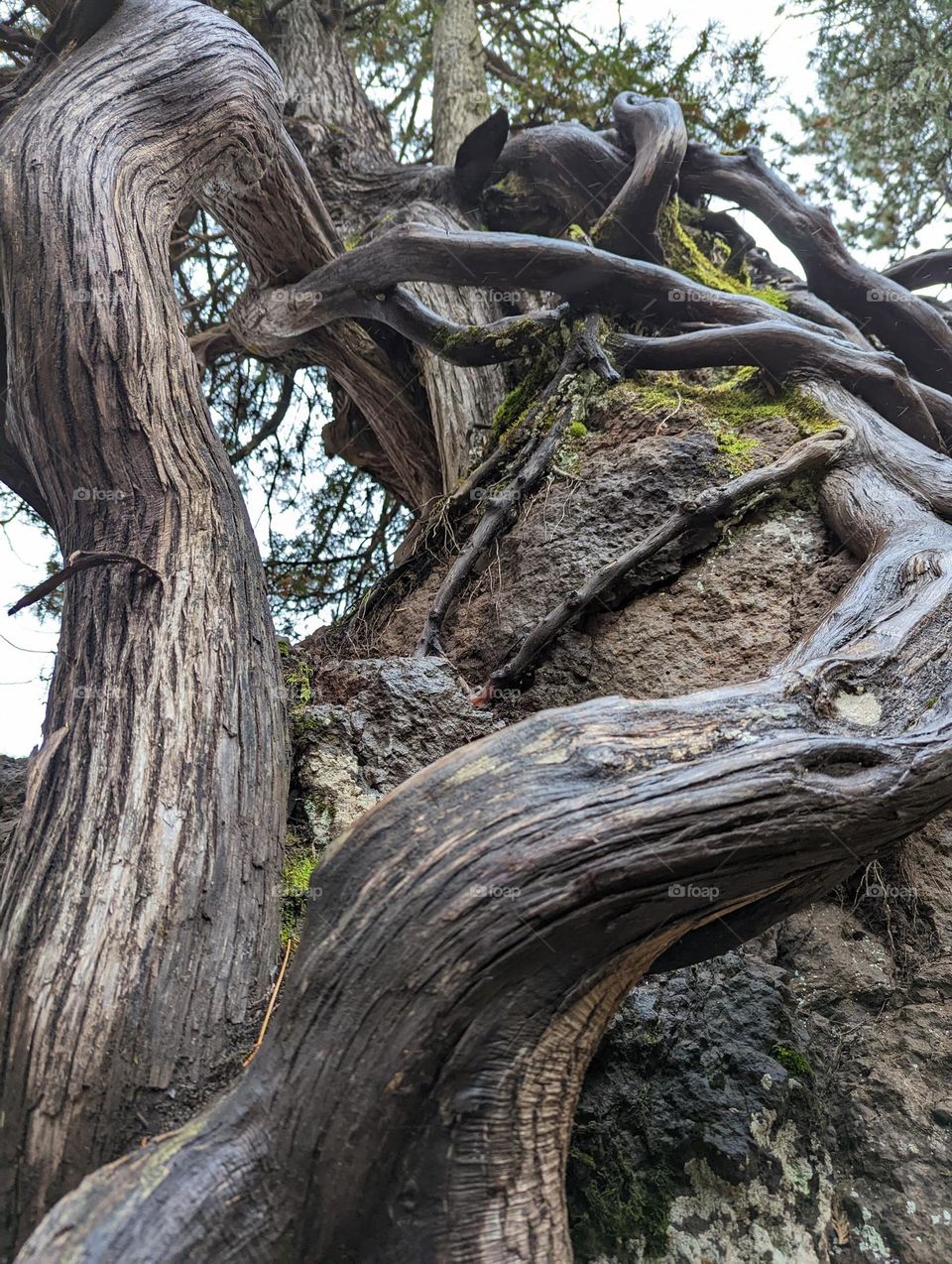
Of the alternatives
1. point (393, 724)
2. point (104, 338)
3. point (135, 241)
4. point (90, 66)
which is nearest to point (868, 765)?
point (393, 724)

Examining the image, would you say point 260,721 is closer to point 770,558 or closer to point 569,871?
point 569,871

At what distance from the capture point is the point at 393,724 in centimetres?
252

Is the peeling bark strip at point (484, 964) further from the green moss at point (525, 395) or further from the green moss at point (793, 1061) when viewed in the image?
the green moss at point (525, 395)

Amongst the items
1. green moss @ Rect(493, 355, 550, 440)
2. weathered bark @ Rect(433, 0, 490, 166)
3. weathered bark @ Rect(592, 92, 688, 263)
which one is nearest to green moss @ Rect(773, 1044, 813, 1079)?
green moss @ Rect(493, 355, 550, 440)

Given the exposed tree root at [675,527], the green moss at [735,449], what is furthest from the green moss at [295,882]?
the green moss at [735,449]

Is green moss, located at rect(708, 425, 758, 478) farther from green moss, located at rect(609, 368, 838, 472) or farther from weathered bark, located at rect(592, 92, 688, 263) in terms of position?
weathered bark, located at rect(592, 92, 688, 263)

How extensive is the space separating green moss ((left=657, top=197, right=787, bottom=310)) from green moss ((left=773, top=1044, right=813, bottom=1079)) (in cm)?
353

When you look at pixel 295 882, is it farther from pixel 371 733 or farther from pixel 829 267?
pixel 829 267

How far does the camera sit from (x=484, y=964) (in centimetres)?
138

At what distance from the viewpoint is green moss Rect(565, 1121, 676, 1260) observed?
1.72m

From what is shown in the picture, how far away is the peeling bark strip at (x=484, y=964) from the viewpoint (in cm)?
133

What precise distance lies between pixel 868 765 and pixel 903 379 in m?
2.22

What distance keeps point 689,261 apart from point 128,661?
3.76m

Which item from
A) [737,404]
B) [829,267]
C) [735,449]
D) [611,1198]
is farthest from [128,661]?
[829,267]
